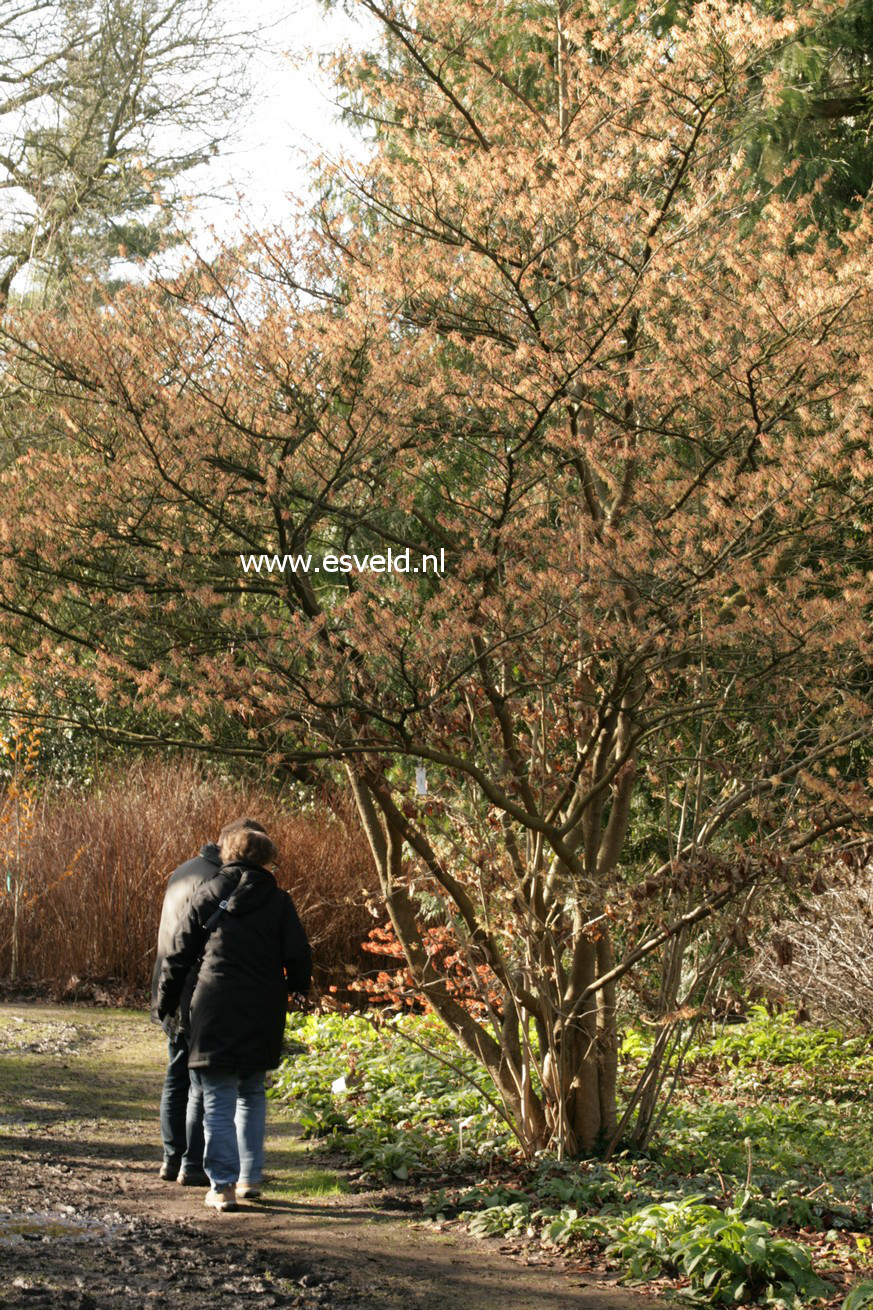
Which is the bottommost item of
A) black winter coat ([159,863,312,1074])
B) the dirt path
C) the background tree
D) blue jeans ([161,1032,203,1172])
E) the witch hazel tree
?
the dirt path

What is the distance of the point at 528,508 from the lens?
5555mm

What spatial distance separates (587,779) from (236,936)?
5.22 ft

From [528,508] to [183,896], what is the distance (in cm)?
211

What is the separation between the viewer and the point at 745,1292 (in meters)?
4.00

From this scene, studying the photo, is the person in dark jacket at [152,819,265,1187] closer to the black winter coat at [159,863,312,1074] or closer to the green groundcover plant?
the black winter coat at [159,863,312,1074]

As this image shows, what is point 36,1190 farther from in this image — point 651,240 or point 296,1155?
point 651,240

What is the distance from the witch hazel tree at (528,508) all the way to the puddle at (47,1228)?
1.68 m

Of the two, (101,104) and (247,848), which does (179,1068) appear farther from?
(101,104)

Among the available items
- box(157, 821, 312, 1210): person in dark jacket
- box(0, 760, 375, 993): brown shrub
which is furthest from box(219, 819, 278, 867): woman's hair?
box(0, 760, 375, 993): brown shrub

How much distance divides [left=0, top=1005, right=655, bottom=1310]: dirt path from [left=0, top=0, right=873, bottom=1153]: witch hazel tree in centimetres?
97

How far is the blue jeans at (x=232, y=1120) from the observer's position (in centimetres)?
502

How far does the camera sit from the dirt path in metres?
3.98

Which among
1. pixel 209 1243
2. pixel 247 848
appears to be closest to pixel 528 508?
pixel 247 848

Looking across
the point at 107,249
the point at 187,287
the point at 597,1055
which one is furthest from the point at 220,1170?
the point at 107,249
